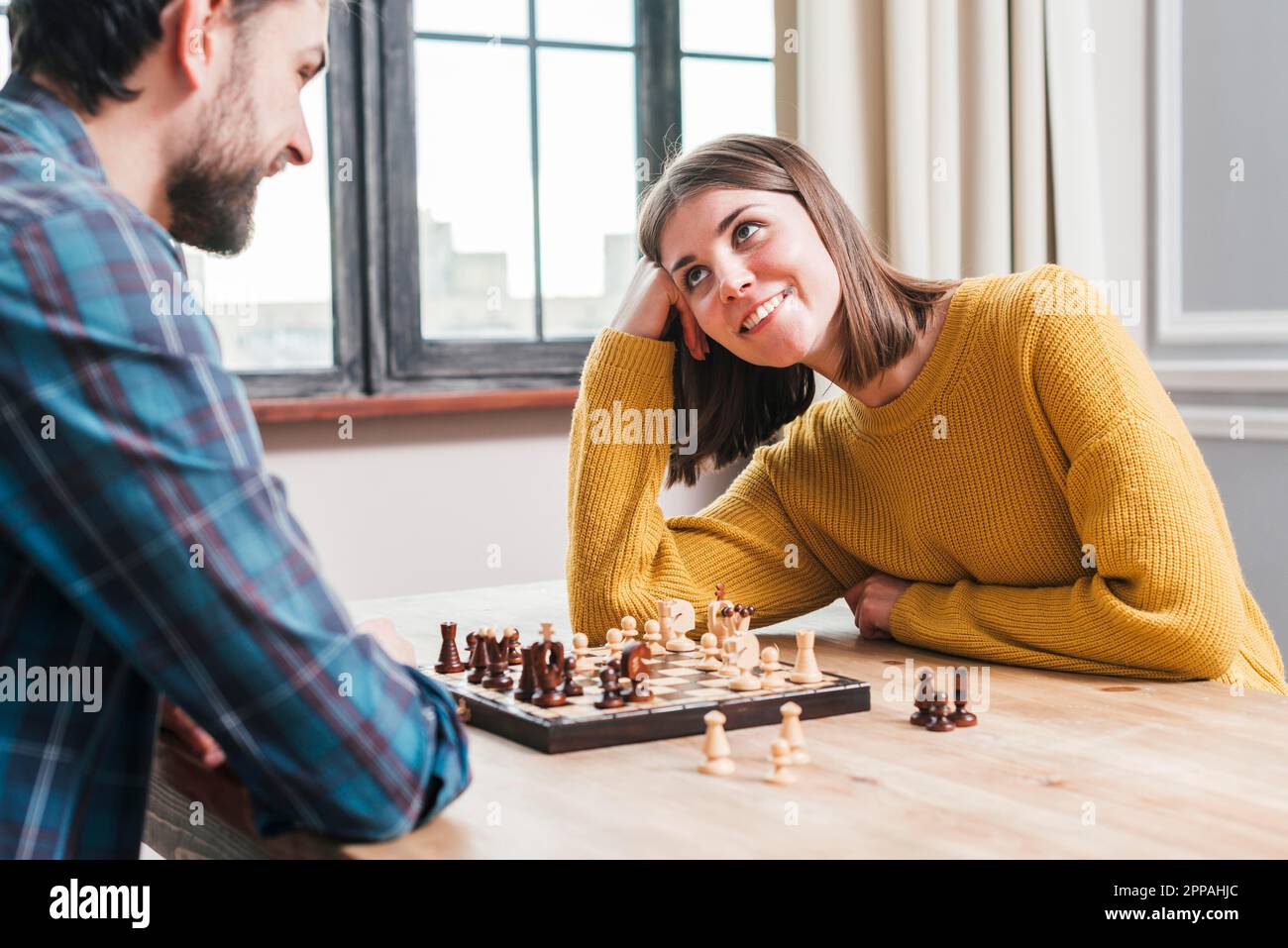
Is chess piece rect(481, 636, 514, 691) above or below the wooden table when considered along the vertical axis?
above

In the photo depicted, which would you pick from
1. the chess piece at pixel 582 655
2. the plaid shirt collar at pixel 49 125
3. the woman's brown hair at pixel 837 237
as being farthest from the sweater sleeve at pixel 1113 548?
the plaid shirt collar at pixel 49 125

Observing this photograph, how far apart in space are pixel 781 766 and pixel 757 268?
0.79 m

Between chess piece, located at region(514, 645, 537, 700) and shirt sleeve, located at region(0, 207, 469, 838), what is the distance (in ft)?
1.16

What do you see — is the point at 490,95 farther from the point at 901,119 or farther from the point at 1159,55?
the point at 1159,55

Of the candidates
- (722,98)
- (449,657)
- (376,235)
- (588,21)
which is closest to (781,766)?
(449,657)

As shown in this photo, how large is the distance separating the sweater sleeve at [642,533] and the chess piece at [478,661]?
1.13ft

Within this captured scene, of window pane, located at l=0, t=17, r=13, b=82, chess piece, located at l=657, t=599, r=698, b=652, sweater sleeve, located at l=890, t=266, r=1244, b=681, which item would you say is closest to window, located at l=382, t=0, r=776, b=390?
window pane, located at l=0, t=17, r=13, b=82

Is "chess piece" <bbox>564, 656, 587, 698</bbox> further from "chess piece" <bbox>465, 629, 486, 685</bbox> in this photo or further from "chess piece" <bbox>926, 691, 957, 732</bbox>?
"chess piece" <bbox>926, 691, 957, 732</bbox>

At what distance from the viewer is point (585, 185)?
10.2 feet

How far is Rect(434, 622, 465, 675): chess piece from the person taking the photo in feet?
4.91

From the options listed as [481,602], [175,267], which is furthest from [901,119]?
[175,267]

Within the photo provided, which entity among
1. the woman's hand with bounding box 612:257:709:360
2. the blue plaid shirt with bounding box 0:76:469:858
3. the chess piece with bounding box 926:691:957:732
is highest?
the woman's hand with bounding box 612:257:709:360
